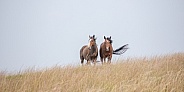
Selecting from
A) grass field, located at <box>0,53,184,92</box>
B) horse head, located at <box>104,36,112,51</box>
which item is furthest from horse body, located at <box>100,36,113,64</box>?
grass field, located at <box>0,53,184,92</box>

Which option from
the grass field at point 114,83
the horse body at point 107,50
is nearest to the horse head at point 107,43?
the horse body at point 107,50

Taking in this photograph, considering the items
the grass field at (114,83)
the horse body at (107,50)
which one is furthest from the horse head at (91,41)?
the grass field at (114,83)

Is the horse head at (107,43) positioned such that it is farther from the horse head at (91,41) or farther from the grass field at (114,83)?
the grass field at (114,83)

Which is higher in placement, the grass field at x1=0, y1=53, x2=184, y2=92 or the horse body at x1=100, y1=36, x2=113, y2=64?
the horse body at x1=100, y1=36, x2=113, y2=64

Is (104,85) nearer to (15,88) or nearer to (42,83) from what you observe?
(42,83)

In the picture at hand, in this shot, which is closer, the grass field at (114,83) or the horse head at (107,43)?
the grass field at (114,83)

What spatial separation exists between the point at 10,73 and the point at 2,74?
118cm

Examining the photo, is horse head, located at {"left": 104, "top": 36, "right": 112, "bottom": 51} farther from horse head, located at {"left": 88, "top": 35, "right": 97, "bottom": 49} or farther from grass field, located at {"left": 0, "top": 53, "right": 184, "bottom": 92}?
grass field, located at {"left": 0, "top": 53, "right": 184, "bottom": 92}

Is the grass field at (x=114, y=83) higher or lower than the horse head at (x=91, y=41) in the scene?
lower

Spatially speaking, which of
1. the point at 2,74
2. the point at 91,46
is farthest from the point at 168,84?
the point at 91,46

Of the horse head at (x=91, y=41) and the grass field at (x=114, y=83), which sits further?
the horse head at (x=91, y=41)

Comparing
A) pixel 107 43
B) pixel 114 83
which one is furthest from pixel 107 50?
pixel 114 83

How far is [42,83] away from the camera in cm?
436

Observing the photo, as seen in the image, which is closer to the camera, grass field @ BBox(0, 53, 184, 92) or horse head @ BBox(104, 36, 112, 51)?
grass field @ BBox(0, 53, 184, 92)
